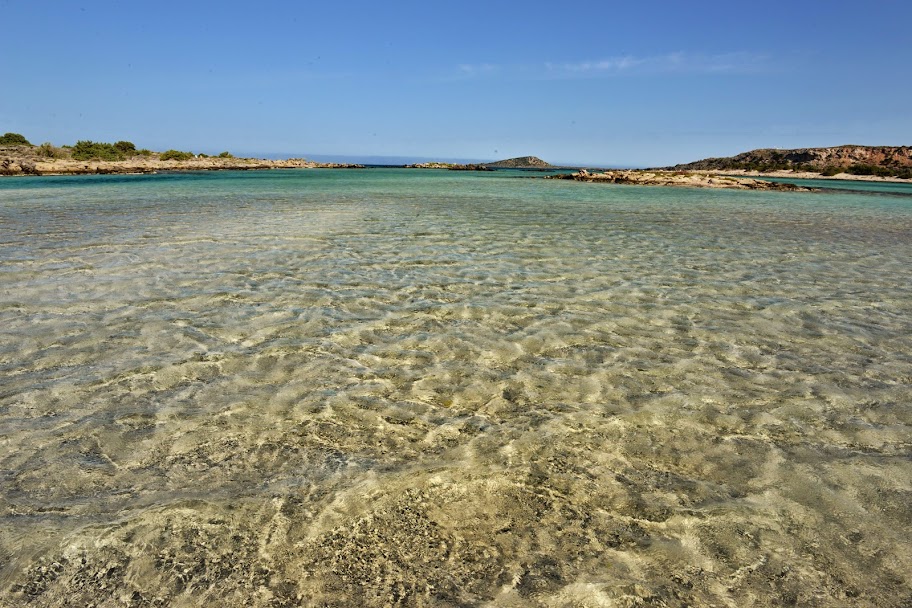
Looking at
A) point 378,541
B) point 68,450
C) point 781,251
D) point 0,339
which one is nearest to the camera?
point 378,541

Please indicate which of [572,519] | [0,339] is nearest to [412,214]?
[0,339]

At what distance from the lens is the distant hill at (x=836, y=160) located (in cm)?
10438

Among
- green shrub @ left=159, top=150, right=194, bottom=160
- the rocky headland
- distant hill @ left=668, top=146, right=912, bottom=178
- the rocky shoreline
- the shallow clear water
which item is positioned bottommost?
the shallow clear water

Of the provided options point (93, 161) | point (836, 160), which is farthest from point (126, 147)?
point (836, 160)

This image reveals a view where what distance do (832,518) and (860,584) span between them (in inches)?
24.4

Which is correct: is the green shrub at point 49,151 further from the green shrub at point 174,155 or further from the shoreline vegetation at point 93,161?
the green shrub at point 174,155

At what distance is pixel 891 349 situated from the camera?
6.43m

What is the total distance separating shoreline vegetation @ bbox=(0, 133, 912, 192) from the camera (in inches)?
2296

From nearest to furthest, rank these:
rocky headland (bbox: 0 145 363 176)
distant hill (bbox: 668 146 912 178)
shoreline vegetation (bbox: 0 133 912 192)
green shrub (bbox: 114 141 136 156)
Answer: shoreline vegetation (bbox: 0 133 912 192) → rocky headland (bbox: 0 145 363 176) → green shrub (bbox: 114 141 136 156) → distant hill (bbox: 668 146 912 178)

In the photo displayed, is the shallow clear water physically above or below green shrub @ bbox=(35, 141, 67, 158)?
below

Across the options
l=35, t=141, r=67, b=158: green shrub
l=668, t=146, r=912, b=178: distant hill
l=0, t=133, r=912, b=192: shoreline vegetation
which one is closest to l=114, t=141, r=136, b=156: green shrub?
l=0, t=133, r=912, b=192: shoreline vegetation

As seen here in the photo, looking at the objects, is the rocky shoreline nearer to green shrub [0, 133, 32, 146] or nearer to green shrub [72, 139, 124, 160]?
green shrub [72, 139, 124, 160]

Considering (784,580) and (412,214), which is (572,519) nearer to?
(784,580)

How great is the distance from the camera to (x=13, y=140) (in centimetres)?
8125
